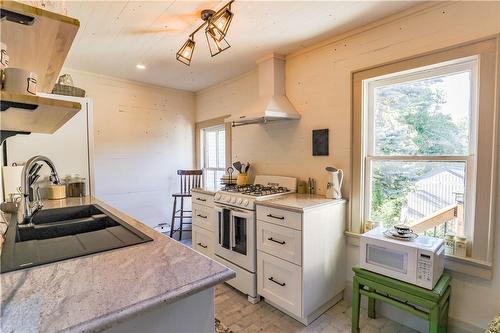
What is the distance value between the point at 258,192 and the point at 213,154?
6.68 feet

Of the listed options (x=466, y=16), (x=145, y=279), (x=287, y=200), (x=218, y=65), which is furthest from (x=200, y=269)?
(x=218, y=65)

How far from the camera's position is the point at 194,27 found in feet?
7.31

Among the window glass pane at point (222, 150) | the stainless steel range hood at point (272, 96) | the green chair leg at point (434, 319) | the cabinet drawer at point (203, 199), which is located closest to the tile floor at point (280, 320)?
the green chair leg at point (434, 319)

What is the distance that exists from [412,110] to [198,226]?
249 cm

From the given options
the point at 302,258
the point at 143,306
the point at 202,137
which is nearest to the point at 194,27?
the point at 302,258

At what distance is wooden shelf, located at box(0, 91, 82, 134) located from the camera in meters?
0.70

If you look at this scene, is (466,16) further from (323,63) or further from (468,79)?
(323,63)

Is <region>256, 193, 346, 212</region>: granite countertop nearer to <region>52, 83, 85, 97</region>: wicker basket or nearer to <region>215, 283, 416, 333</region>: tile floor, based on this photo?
<region>215, 283, 416, 333</region>: tile floor

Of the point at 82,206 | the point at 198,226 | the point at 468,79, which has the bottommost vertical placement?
the point at 198,226

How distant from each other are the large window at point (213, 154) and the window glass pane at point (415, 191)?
2477mm

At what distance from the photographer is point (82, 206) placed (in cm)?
192

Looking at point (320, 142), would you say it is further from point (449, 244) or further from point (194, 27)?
point (194, 27)

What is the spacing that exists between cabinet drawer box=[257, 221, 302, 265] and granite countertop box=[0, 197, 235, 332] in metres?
1.18

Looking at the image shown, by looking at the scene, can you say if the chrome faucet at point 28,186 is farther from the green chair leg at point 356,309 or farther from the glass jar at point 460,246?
the glass jar at point 460,246
